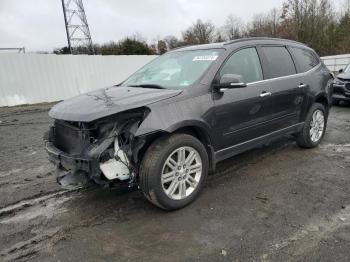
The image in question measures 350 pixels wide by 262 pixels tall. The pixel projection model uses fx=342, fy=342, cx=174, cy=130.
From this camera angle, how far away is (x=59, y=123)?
399cm

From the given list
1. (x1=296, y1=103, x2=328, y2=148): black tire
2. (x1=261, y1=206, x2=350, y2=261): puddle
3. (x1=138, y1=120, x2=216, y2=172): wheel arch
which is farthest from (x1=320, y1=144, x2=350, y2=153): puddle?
(x1=138, y1=120, x2=216, y2=172): wheel arch

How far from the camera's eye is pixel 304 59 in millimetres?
5785

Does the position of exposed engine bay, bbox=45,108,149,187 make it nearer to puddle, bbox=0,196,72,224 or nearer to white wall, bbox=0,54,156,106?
puddle, bbox=0,196,72,224

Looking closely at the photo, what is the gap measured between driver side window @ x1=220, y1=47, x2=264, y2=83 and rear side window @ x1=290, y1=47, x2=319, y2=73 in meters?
1.17

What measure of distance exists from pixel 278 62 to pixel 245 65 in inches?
33.0

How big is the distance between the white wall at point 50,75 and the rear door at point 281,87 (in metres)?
12.6

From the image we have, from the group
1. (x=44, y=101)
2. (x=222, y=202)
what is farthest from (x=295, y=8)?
(x=222, y=202)

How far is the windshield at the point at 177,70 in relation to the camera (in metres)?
4.20

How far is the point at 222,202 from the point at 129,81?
223cm

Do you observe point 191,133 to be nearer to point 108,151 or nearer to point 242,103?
point 242,103

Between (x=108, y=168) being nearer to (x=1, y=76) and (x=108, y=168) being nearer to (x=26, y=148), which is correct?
(x=26, y=148)

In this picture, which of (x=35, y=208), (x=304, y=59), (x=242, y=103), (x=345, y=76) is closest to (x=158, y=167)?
(x=242, y=103)

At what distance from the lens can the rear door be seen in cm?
484

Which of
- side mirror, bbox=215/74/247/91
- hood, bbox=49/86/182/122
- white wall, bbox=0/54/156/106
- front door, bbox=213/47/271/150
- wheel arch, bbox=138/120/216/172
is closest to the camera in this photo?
hood, bbox=49/86/182/122
